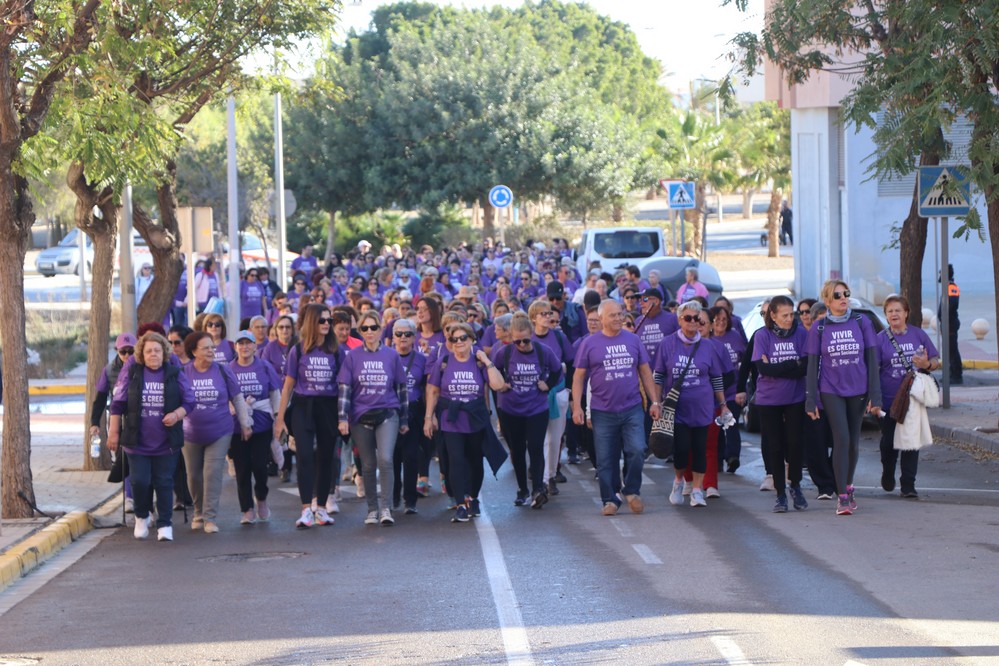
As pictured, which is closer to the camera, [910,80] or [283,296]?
[910,80]

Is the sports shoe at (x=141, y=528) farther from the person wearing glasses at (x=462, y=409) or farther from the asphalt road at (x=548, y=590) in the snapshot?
the person wearing glasses at (x=462, y=409)

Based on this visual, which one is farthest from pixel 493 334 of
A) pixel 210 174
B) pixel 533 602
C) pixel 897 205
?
pixel 210 174

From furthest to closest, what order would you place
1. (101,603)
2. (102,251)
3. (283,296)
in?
1. (283,296)
2. (102,251)
3. (101,603)

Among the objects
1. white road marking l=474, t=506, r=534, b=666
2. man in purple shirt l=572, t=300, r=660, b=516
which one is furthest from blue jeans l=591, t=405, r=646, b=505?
white road marking l=474, t=506, r=534, b=666

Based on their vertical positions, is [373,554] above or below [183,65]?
below

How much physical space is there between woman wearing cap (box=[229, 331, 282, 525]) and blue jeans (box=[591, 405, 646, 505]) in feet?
9.09

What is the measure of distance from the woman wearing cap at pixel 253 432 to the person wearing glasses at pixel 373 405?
0.80 metres

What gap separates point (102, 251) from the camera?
51.1 feet

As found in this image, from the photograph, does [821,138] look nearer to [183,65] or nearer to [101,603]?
[183,65]

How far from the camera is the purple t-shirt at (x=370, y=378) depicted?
1199 cm

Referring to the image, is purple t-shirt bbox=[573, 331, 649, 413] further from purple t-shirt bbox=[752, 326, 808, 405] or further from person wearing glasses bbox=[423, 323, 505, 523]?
purple t-shirt bbox=[752, 326, 808, 405]

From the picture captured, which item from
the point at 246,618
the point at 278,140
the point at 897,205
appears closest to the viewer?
the point at 246,618

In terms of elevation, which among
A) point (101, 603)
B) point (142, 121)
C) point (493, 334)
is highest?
point (142, 121)

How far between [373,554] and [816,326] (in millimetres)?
4111
